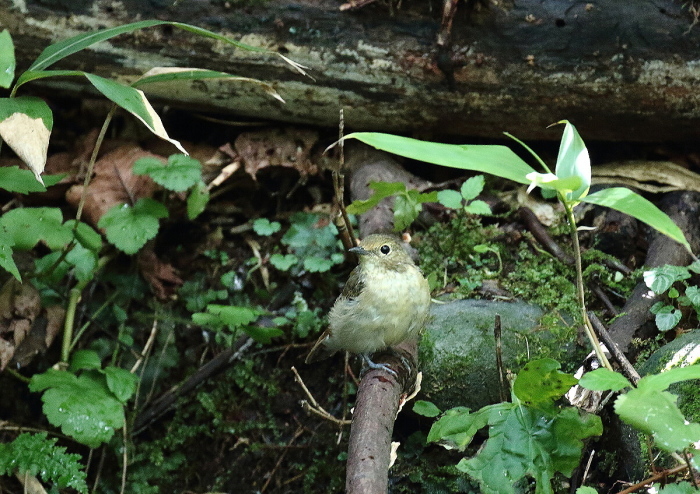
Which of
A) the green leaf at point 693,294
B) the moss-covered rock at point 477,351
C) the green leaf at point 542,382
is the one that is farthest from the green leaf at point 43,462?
the green leaf at point 693,294

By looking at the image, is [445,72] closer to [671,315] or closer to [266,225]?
[266,225]

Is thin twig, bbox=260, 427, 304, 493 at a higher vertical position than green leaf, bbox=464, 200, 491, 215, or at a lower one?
lower

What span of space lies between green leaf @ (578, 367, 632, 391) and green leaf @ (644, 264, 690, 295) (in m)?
1.23

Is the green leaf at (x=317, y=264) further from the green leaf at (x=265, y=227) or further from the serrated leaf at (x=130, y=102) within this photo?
the serrated leaf at (x=130, y=102)

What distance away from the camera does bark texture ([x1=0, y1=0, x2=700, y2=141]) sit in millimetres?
4004

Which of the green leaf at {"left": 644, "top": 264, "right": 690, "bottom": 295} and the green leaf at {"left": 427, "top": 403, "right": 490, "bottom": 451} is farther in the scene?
the green leaf at {"left": 644, "top": 264, "right": 690, "bottom": 295}

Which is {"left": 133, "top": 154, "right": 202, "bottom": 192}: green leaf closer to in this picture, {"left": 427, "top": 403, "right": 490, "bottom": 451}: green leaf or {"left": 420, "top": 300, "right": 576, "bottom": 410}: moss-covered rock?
{"left": 420, "top": 300, "right": 576, "bottom": 410}: moss-covered rock

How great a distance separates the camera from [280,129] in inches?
191

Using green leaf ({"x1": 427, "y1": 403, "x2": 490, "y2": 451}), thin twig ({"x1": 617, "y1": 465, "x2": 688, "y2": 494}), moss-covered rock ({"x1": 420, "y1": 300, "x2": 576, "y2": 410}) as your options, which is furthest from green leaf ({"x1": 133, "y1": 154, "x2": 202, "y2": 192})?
thin twig ({"x1": 617, "y1": 465, "x2": 688, "y2": 494})

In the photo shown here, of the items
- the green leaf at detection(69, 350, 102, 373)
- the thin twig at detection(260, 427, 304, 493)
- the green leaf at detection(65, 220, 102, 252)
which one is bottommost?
the thin twig at detection(260, 427, 304, 493)

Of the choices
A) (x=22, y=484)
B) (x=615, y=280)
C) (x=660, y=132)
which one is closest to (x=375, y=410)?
(x=615, y=280)

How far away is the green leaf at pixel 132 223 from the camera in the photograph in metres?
4.12

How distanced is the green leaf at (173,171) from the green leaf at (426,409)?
1.96m

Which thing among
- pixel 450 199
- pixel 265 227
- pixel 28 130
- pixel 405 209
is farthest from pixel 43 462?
pixel 450 199
